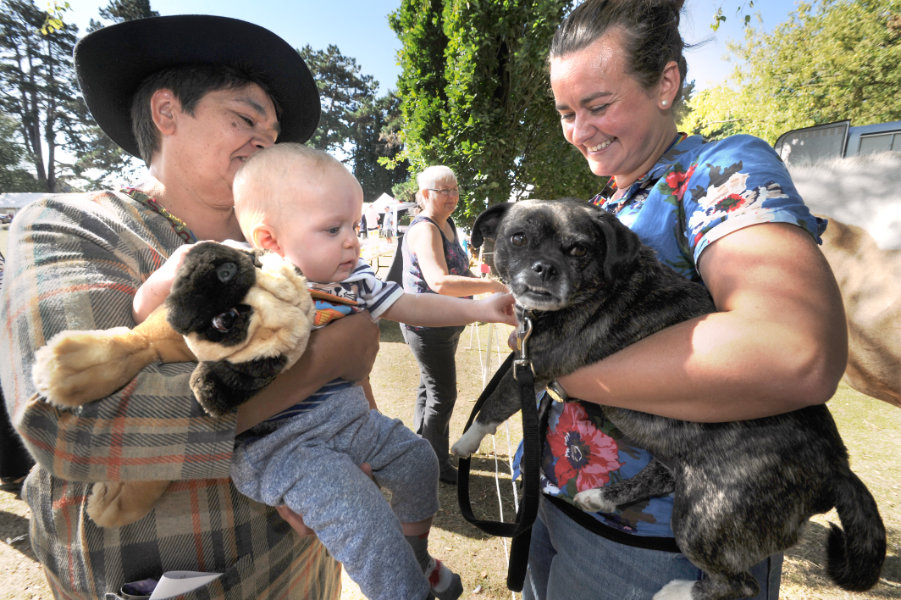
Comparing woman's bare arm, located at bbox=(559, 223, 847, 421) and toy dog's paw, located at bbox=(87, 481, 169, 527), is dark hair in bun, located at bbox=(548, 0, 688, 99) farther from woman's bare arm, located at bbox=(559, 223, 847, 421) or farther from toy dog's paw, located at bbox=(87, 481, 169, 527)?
toy dog's paw, located at bbox=(87, 481, 169, 527)

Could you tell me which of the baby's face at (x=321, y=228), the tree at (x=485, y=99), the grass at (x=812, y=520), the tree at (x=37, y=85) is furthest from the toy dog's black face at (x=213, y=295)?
the tree at (x=37, y=85)

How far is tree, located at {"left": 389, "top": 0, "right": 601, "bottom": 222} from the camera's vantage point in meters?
8.15

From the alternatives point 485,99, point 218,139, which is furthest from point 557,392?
point 485,99

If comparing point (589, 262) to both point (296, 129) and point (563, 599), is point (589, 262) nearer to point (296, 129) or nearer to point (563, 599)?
point (563, 599)

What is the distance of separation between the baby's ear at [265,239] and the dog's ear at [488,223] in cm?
101

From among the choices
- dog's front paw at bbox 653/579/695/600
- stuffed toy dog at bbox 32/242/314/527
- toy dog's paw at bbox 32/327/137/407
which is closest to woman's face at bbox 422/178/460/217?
stuffed toy dog at bbox 32/242/314/527

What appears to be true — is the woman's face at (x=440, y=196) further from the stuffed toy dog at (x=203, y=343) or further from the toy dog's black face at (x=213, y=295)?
the toy dog's black face at (x=213, y=295)

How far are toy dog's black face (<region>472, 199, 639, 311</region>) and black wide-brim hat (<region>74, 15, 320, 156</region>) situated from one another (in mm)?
1469

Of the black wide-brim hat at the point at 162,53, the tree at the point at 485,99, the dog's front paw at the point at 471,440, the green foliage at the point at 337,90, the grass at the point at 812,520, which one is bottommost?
the grass at the point at 812,520

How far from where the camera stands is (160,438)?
118 centimetres

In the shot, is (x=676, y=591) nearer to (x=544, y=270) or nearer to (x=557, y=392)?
(x=557, y=392)

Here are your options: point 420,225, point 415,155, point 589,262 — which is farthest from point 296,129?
point 415,155

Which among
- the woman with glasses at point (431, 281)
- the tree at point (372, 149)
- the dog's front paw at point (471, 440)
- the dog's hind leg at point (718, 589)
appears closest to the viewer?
the dog's hind leg at point (718, 589)

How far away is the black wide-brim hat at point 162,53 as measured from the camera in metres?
1.79
